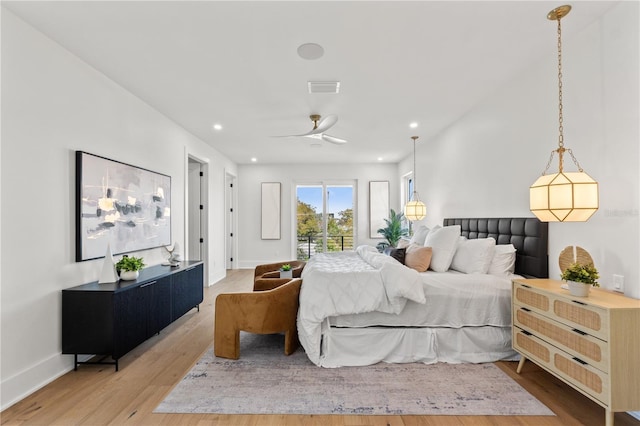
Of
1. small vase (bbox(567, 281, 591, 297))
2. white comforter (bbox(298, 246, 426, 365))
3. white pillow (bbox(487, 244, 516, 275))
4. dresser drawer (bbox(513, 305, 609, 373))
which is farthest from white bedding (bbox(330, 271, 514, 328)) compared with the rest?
small vase (bbox(567, 281, 591, 297))

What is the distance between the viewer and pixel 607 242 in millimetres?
2203

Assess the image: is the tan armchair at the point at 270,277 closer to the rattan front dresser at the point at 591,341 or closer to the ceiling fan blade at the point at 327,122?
the ceiling fan blade at the point at 327,122

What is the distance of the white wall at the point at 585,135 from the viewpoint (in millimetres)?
2047

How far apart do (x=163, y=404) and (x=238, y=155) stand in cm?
541

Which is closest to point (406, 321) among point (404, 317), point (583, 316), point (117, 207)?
point (404, 317)

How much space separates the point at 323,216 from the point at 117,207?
527 cm

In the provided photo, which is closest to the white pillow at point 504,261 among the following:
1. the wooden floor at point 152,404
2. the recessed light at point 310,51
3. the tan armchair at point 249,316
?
the wooden floor at point 152,404

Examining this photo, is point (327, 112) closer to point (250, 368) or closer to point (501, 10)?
point (501, 10)

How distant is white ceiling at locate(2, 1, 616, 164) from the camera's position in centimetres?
214

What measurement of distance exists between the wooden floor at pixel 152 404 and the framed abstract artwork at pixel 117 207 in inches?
40.3

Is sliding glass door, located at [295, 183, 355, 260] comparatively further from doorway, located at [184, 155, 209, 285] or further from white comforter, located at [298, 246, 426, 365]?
white comforter, located at [298, 246, 426, 365]

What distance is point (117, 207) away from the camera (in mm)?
3209

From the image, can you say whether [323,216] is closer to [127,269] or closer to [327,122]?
[327,122]

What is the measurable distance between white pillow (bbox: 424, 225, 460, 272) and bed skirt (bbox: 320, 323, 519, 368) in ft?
2.53
